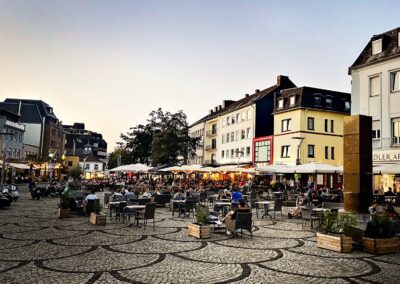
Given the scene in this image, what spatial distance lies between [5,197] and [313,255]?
1799 centimetres

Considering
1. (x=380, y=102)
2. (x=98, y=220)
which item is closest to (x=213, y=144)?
(x=380, y=102)

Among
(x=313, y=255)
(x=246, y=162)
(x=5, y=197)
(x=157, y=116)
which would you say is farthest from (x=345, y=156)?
(x=157, y=116)

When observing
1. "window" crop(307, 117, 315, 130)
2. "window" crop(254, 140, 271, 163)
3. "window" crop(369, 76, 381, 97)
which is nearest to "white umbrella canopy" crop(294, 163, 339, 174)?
"window" crop(369, 76, 381, 97)

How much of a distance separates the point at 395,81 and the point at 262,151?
23466mm

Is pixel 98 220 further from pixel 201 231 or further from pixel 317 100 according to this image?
pixel 317 100

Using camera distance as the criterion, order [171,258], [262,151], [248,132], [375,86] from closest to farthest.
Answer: [171,258]
[375,86]
[262,151]
[248,132]

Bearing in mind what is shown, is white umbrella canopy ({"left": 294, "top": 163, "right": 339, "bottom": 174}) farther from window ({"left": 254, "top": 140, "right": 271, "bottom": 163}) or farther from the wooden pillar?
window ({"left": 254, "top": 140, "right": 271, "bottom": 163})

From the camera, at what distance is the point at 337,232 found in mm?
10461

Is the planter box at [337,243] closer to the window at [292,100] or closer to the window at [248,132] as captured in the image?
the window at [292,100]

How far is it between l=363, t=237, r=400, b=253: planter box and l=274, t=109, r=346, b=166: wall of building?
31.6 m

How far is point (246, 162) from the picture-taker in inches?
2005

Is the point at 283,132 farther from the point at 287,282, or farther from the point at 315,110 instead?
the point at 287,282

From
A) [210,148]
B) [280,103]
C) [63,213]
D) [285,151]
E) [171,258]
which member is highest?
[280,103]

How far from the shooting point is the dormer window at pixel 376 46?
27.2 meters
